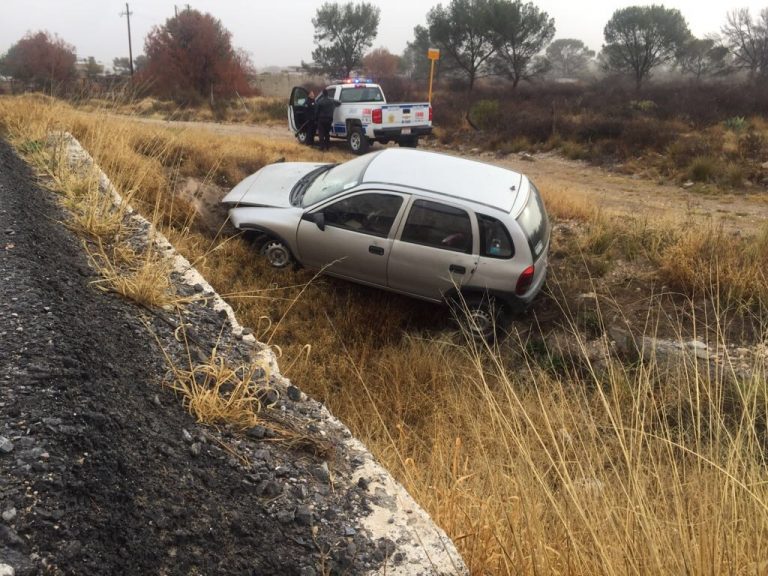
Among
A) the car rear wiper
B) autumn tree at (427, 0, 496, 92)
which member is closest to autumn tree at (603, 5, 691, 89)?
autumn tree at (427, 0, 496, 92)

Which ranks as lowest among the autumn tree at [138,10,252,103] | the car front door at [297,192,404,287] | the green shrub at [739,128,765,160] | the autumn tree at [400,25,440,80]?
the car front door at [297,192,404,287]

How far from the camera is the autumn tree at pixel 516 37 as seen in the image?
34281 mm

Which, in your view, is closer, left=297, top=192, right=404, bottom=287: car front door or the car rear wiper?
left=297, top=192, right=404, bottom=287: car front door

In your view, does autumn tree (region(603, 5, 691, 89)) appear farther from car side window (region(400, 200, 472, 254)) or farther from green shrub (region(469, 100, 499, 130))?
car side window (region(400, 200, 472, 254))

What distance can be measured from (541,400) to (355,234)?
413cm

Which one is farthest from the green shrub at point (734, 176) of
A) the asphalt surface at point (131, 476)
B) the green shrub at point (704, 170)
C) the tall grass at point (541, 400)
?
the asphalt surface at point (131, 476)

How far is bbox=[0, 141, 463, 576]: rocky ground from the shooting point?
5.12 feet

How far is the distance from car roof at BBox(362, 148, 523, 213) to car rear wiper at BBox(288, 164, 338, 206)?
3.08 feet

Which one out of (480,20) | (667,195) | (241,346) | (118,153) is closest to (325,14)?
(480,20)

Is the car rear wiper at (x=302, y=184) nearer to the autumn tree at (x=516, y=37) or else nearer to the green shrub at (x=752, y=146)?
the green shrub at (x=752, y=146)

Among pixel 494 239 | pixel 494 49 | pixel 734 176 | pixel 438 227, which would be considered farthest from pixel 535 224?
pixel 494 49

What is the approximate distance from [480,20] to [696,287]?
108ft

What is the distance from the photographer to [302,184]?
6926 mm

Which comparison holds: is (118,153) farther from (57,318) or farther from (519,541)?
(519,541)
